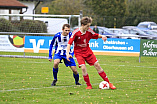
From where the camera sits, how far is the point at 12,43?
758 inches

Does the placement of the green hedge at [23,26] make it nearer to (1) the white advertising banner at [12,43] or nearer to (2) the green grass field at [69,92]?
(1) the white advertising banner at [12,43]

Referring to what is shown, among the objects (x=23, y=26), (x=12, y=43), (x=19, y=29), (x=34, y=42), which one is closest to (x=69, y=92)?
(x=34, y=42)

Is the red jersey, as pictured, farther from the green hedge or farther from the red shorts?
the green hedge

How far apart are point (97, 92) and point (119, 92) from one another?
21.9 inches

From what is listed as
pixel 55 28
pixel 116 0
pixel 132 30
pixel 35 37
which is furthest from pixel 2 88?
pixel 116 0

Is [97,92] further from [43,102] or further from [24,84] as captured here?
[24,84]

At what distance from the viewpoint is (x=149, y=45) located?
17406 mm

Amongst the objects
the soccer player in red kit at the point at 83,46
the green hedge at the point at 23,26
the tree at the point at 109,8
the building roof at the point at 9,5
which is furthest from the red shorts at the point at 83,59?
the tree at the point at 109,8

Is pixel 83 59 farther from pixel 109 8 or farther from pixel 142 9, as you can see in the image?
pixel 142 9

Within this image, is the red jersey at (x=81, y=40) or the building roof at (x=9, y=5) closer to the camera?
the red jersey at (x=81, y=40)

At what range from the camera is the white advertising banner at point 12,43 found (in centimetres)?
1906

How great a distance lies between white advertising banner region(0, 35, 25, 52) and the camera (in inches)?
750

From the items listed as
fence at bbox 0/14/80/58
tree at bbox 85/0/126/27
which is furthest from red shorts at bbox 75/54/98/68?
tree at bbox 85/0/126/27

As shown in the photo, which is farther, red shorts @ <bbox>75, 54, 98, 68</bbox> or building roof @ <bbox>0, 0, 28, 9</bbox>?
building roof @ <bbox>0, 0, 28, 9</bbox>
